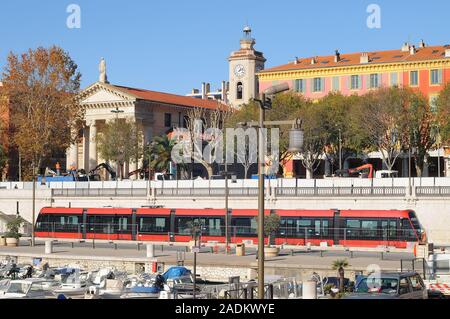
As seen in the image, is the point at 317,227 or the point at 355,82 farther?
the point at 355,82

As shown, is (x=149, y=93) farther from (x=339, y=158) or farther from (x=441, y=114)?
(x=441, y=114)

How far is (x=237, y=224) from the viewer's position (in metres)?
60.2

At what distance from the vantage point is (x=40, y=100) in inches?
3565

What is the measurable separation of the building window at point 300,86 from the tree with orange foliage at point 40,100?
27.2m

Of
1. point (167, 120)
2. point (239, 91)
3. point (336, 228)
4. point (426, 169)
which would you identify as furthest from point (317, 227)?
point (239, 91)

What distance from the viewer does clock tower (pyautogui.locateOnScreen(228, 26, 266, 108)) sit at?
116750mm

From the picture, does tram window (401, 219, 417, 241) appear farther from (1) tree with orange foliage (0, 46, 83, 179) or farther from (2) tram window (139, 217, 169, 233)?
(1) tree with orange foliage (0, 46, 83, 179)

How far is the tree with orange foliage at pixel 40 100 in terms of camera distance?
9012cm

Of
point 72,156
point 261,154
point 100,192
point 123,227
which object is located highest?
point 72,156

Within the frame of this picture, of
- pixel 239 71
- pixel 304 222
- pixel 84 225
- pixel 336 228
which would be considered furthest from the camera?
pixel 239 71

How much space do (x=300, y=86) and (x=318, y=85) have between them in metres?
2.37

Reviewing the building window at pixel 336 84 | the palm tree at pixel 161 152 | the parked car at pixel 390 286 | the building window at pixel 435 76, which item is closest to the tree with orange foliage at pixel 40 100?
the palm tree at pixel 161 152

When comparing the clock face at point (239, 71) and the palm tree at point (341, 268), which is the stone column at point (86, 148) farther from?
the palm tree at point (341, 268)

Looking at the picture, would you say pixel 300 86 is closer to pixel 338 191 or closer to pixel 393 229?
pixel 338 191
